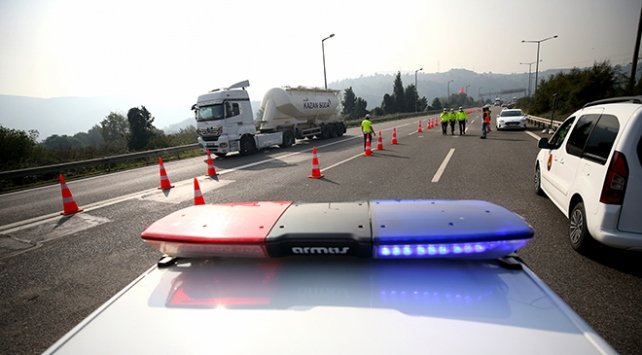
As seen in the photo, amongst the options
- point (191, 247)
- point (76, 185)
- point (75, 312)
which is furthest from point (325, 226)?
point (76, 185)

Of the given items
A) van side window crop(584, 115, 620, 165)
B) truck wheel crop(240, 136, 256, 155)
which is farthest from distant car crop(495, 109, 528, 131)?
van side window crop(584, 115, 620, 165)

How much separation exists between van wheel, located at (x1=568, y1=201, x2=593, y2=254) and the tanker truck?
1410 cm

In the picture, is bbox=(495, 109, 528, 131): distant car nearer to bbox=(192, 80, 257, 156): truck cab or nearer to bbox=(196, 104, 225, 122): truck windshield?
bbox=(192, 80, 257, 156): truck cab

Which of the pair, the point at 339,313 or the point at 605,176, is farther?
the point at 605,176

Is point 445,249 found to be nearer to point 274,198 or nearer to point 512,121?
point 274,198

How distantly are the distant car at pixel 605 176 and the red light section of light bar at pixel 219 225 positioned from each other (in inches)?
144

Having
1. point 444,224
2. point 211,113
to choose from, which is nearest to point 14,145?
point 211,113

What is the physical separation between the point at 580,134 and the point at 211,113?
1512cm

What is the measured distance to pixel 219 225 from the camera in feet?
5.83

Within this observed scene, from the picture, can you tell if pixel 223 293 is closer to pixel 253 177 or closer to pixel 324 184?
pixel 324 184

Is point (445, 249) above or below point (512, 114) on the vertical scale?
above

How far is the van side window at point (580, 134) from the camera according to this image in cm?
427

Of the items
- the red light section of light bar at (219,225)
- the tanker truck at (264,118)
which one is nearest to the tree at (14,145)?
the tanker truck at (264,118)

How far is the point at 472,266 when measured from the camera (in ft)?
4.95
